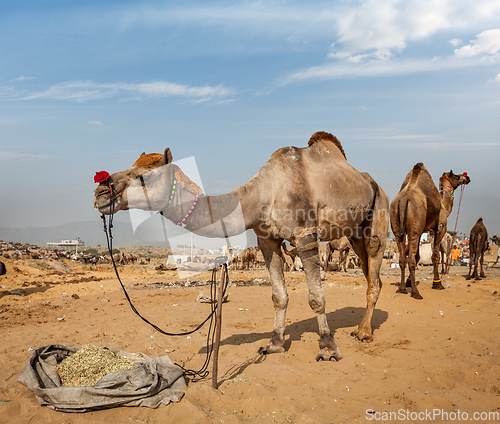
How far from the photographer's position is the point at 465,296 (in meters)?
9.66

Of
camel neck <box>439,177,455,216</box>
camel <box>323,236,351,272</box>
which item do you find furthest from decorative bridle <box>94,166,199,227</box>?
camel <box>323,236,351,272</box>

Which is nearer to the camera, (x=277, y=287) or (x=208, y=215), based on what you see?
(x=208, y=215)

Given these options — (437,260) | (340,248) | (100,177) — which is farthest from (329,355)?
(340,248)

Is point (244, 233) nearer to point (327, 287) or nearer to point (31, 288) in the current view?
point (327, 287)

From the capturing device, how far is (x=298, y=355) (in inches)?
219

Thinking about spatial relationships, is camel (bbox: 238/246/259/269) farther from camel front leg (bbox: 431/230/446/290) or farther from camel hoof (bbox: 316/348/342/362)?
camel hoof (bbox: 316/348/342/362)

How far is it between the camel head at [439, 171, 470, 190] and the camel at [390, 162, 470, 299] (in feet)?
4.15

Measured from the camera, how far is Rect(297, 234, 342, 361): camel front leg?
5.25 metres

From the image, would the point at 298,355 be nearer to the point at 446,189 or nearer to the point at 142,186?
the point at 142,186

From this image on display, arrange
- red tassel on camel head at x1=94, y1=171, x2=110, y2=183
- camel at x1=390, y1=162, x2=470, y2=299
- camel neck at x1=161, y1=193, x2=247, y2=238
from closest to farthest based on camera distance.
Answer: red tassel on camel head at x1=94, y1=171, x2=110, y2=183
camel neck at x1=161, y1=193, x2=247, y2=238
camel at x1=390, y1=162, x2=470, y2=299

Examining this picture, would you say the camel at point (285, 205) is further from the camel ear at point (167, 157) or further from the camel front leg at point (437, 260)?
the camel front leg at point (437, 260)

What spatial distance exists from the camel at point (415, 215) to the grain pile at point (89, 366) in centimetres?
774

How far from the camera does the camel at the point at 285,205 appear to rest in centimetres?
434

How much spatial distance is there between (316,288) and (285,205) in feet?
4.44
